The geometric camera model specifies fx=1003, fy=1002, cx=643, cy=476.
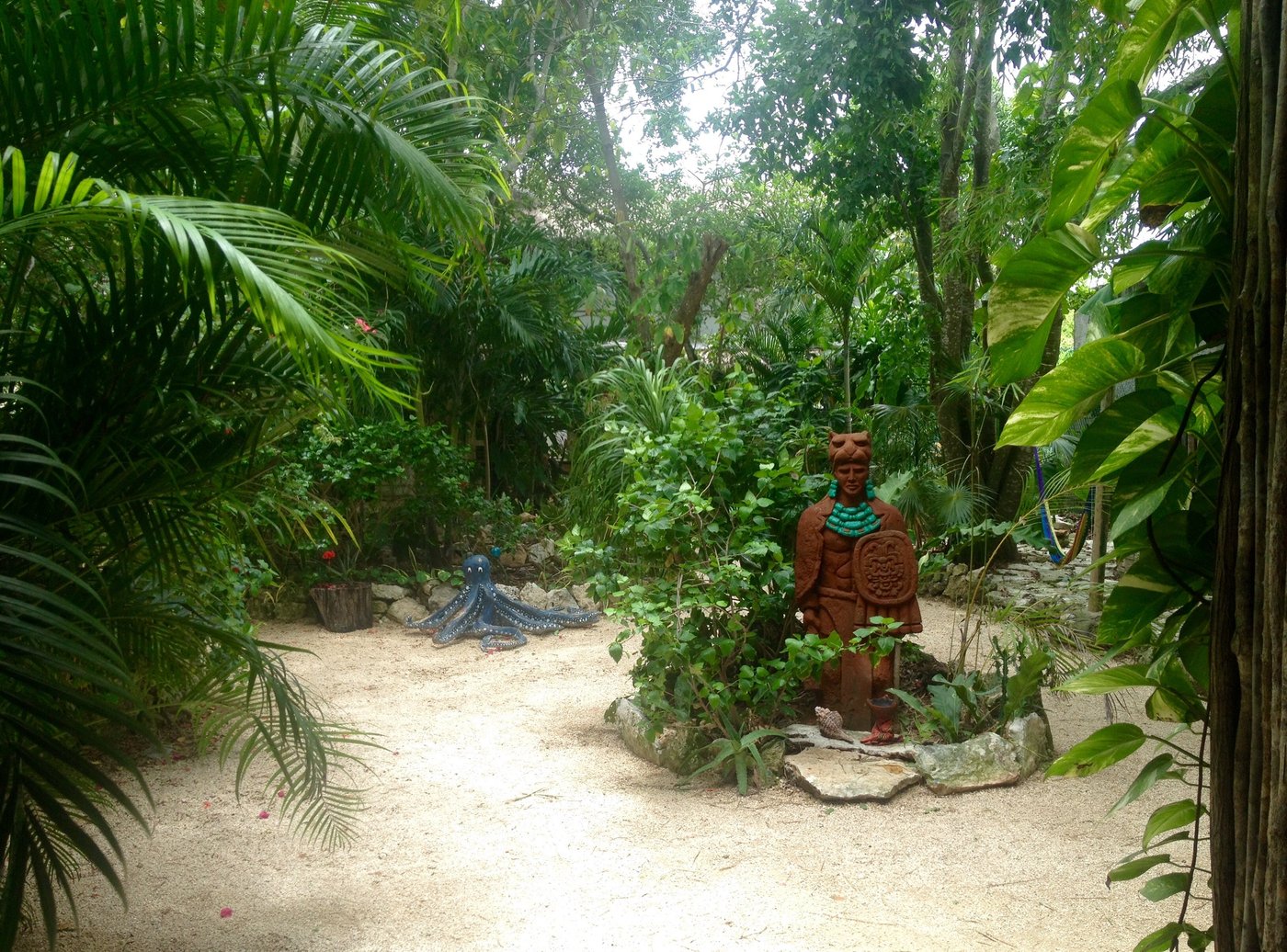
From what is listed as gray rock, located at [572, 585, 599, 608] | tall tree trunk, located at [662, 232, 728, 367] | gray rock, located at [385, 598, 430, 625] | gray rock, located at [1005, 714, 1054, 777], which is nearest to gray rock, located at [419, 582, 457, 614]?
gray rock, located at [385, 598, 430, 625]

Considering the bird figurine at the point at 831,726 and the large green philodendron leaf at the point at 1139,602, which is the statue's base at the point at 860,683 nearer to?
the bird figurine at the point at 831,726

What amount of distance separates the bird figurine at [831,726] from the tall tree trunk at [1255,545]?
9.15ft

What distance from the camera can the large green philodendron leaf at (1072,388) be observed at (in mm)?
1244

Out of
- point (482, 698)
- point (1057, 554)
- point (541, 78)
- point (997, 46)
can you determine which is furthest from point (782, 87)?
point (482, 698)

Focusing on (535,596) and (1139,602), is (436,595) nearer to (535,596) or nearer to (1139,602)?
(535,596)

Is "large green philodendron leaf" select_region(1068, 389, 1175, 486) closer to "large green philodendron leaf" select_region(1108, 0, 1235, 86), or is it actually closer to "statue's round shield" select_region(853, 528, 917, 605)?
"large green philodendron leaf" select_region(1108, 0, 1235, 86)

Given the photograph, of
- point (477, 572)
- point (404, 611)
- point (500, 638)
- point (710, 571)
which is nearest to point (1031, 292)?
point (710, 571)

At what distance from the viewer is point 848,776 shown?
3.51 meters

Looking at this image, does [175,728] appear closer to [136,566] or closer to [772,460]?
[136,566]

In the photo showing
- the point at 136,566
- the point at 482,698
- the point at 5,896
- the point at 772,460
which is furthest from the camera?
the point at 482,698

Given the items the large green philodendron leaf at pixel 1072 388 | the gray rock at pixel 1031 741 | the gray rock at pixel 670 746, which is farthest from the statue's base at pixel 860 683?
the large green philodendron leaf at pixel 1072 388

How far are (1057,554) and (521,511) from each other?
431cm

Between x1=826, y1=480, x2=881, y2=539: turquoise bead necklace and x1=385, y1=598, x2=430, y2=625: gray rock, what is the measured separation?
3348mm

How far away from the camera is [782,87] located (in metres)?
6.00
